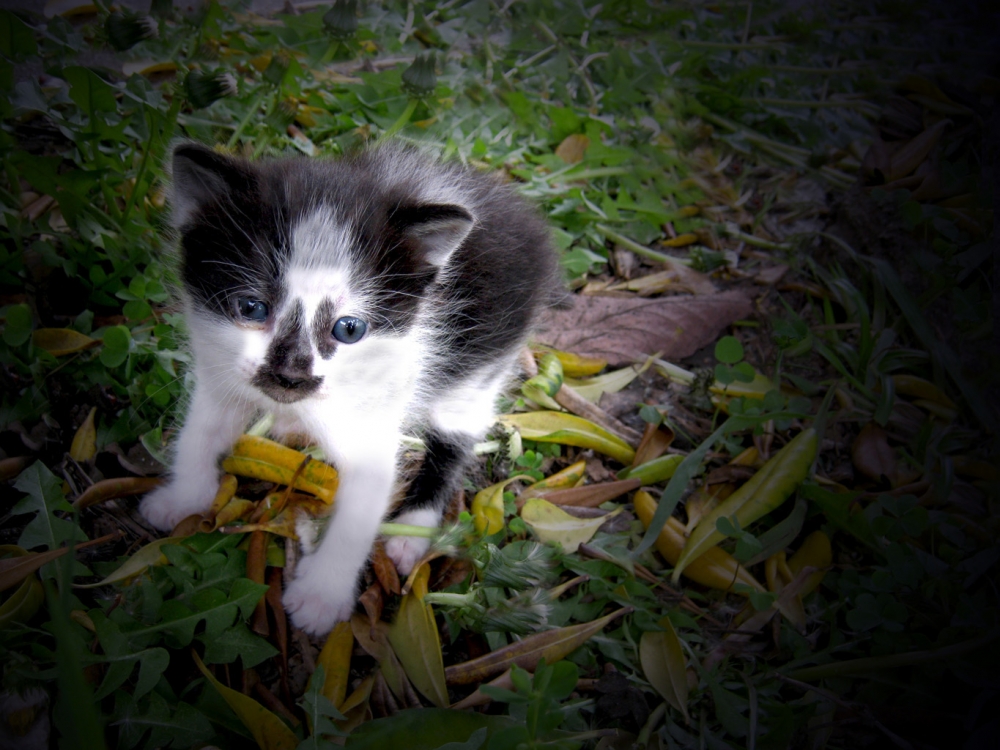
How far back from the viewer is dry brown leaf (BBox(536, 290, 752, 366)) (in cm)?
201

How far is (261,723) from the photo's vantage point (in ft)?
3.88

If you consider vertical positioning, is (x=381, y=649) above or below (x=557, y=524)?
below

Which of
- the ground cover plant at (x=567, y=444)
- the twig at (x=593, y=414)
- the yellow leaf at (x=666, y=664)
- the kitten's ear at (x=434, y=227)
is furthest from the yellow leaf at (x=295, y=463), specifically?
the yellow leaf at (x=666, y=664)

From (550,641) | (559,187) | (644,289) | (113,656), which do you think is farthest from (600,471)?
(113,656)

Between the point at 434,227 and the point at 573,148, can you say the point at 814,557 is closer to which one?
the point at 434,227

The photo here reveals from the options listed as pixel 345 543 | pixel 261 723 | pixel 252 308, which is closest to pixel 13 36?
pixel 252 308

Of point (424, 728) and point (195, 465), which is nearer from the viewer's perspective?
point (424, 728)

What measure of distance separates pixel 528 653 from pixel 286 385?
0.72 metres

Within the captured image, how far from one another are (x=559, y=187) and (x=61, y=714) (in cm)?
188

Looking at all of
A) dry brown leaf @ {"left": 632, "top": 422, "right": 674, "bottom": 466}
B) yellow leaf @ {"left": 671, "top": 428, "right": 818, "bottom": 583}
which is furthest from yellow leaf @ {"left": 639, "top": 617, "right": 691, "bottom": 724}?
dry brown leaf @ {"left": 632, "top": 422, "right": 674, "bottom": 466}

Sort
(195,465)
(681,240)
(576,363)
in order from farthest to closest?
1. (681,240)
2. (576,363)
3. (195,465)

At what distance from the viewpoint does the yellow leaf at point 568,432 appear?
1761 mm

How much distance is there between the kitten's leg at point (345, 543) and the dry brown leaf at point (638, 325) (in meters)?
0.76

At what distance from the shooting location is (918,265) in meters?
1.92
